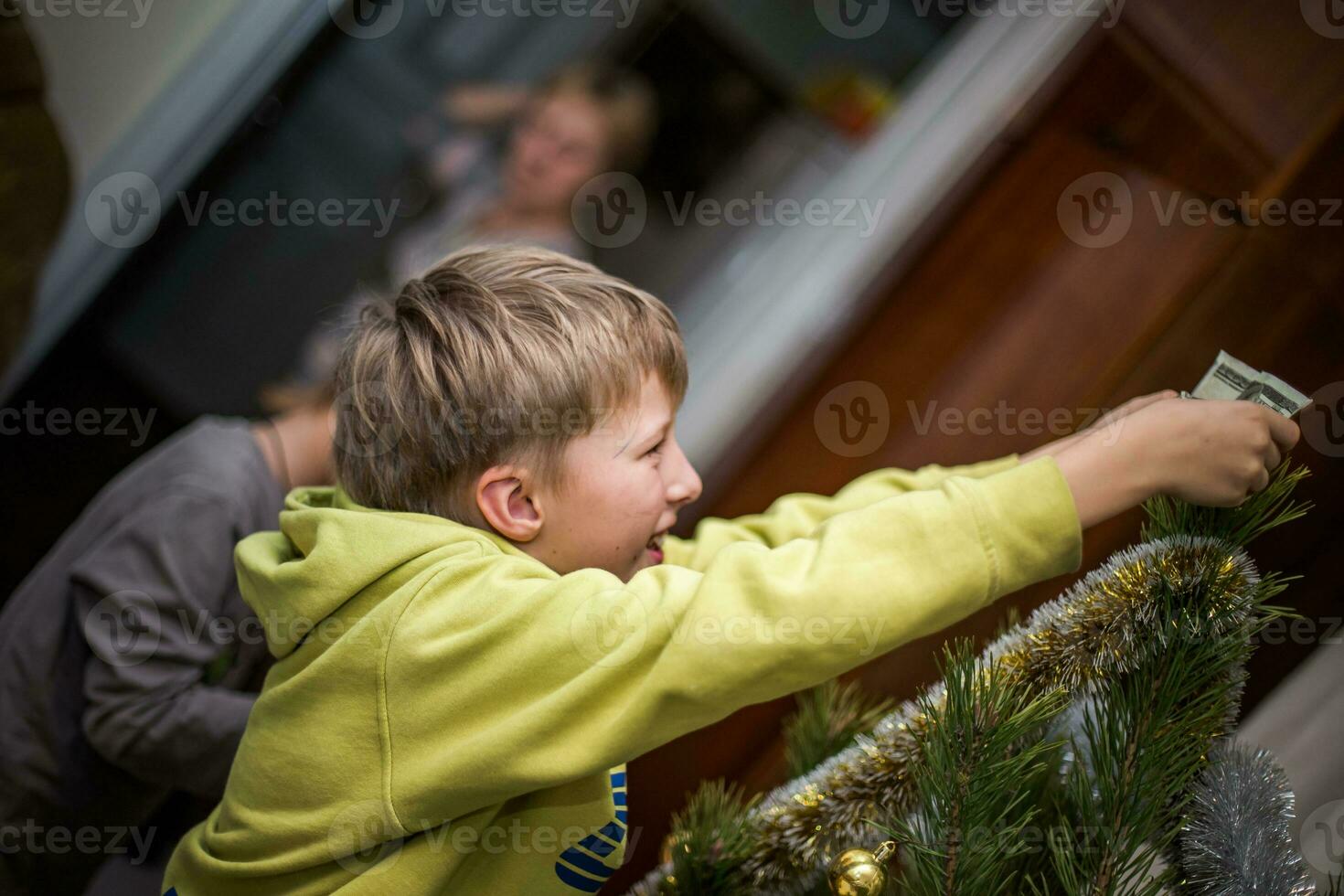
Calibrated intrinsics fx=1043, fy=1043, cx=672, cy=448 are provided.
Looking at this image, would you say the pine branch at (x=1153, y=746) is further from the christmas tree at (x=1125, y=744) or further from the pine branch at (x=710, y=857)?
the pine branch at (x=710, y=857)

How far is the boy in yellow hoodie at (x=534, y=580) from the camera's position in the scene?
572 mm

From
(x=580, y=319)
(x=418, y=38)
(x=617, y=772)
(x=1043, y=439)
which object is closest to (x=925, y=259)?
(x=1043, y=439)

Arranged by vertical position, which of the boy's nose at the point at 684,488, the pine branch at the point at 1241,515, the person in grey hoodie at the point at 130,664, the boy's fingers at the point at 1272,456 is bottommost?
the person in grey hoodie at the point at 130,664

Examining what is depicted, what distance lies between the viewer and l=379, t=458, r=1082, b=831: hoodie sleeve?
0.57 m

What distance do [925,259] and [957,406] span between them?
0.69ft

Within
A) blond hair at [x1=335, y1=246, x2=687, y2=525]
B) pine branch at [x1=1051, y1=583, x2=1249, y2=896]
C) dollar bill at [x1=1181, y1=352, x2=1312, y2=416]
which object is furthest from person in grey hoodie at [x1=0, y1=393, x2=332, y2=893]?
dollar bill at [x1=1181, y1=352, x2=1312, y2=416]

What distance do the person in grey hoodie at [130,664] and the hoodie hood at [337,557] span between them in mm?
265

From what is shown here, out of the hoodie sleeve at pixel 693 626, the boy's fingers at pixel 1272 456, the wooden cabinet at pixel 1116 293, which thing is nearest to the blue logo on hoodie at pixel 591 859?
the hoodie sleeve at pixel 693 626

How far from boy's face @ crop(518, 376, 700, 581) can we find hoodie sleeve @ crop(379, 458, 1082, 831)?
0.09 metres

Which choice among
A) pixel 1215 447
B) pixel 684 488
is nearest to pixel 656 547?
pixel 684 488

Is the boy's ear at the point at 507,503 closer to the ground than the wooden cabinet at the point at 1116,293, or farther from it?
closer to the ground

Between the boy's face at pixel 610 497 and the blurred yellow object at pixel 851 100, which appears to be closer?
the boy's face at pixel 610 497

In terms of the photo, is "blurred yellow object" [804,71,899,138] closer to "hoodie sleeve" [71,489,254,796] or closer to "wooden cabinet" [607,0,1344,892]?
"wooden cabinet" [607,0,1344,892]

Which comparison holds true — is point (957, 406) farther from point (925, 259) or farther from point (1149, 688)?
point (1149, 688)
